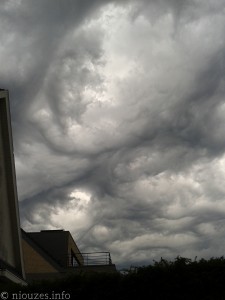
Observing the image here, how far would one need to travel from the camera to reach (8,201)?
1552 centimetres

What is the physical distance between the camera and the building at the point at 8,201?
14992mm

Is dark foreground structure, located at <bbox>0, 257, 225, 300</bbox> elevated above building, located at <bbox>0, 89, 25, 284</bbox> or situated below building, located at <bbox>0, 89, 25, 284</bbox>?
below

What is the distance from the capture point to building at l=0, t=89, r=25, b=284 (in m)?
15.0

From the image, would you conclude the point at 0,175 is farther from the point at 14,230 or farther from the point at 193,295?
the point at 193,295

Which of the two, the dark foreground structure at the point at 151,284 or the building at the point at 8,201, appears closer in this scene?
the dark foreground structure at the point at 151,284

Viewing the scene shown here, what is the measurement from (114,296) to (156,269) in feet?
3.88

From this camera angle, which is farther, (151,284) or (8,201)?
(8,201)

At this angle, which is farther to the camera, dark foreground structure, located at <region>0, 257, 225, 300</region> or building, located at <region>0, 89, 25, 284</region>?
building, located at <region>0, 89, 25, 284</region>

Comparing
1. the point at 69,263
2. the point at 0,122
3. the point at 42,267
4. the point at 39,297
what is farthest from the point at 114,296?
the point at 69,263

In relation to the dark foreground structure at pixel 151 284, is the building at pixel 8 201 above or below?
above

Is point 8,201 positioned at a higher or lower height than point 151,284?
higher

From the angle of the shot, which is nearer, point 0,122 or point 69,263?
point 0,122

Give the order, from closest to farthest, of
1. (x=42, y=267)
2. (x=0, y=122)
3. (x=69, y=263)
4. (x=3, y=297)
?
(x=3, y=297) → (x=0, y=122) → (x=42, y=267) → (x=69, y=263)

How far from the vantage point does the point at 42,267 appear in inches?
1134
